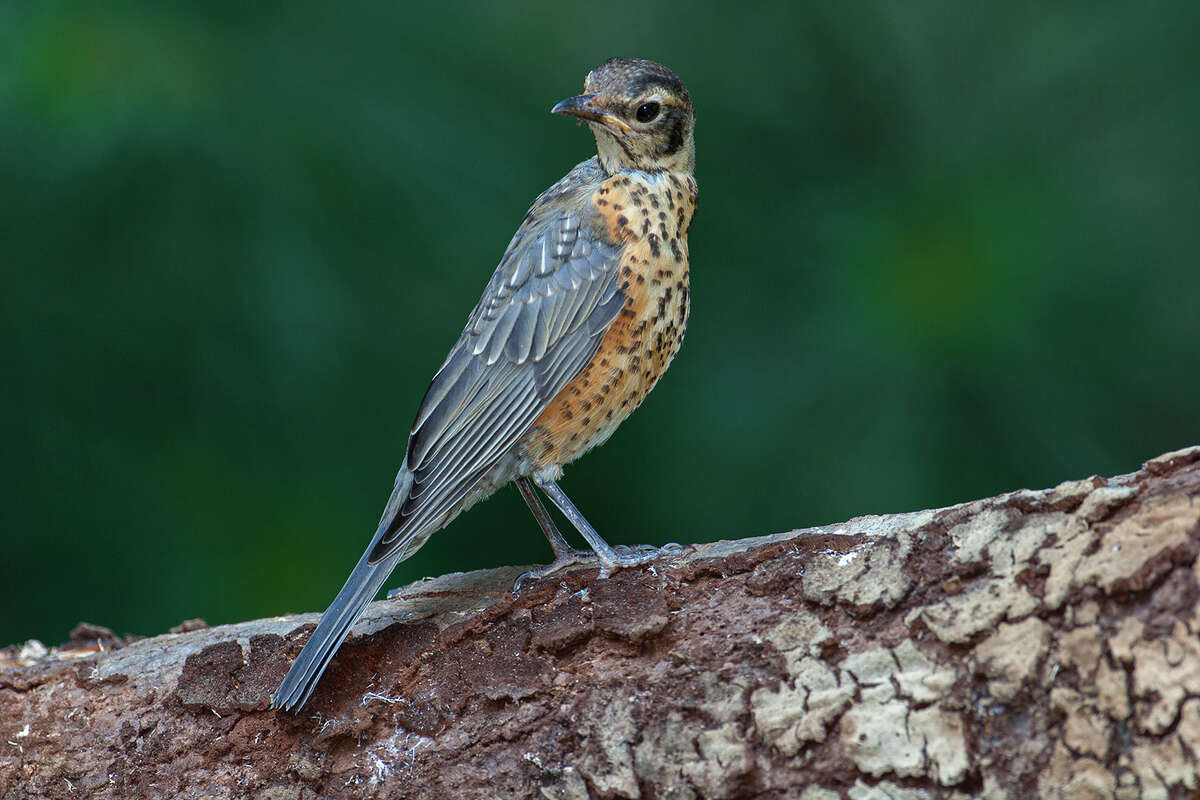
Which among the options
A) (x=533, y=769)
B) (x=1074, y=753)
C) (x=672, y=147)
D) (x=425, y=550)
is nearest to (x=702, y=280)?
(x=672, y=147)

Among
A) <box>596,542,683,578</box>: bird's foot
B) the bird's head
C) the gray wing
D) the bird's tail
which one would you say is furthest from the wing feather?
<box>596,542,683,578</box>: bird's foot

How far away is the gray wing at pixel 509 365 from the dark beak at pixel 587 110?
0.30 meters

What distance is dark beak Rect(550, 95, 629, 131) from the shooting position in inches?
129

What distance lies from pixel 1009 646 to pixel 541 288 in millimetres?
1733

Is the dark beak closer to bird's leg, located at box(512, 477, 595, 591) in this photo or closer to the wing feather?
the wing feather

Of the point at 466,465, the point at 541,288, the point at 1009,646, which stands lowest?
the point at 1009,646

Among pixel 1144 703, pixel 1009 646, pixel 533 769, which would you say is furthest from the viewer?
pixel 533 769

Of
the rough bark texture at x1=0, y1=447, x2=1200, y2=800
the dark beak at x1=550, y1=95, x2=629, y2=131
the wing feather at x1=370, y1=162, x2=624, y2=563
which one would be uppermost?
the dark beak at x1=550, y1=95, x2=629, y2=131

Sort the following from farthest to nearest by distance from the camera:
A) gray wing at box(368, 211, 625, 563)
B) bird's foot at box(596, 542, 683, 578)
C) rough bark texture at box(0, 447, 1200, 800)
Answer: gray wing at box(368, 211, 625, 563)
bird's foot at box(596, 542, 683, 578)
rough bark texture at box(0, 447, 1200, 800)

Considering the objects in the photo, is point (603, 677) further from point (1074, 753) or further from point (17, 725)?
point (17, 725)

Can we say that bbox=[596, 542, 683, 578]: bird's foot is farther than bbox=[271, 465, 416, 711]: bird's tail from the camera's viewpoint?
Yes

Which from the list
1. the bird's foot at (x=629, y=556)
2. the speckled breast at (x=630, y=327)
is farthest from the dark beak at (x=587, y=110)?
the bird's foot at (x=629, y=556)

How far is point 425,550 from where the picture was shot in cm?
478

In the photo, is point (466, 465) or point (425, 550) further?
point (425, 550)
